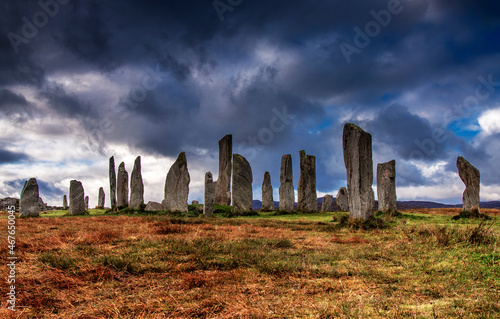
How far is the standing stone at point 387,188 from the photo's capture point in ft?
72.7

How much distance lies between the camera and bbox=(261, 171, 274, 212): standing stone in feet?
93.8

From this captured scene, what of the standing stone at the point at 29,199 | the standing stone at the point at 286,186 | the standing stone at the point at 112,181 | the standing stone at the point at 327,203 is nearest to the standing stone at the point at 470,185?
the standing stone at the point at 286,186

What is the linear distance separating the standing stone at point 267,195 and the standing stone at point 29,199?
16.9 m

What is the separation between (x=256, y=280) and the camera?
479 centimetres

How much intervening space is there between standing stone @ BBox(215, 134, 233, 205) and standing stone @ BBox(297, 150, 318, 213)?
635 cm

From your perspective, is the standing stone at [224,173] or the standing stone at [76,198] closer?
the standing stone at [76,198]

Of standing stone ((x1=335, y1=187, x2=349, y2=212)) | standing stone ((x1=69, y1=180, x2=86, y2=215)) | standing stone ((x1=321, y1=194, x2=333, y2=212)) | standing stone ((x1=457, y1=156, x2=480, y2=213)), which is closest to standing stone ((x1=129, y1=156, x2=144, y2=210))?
standing stone ((x1=69, y1=180, x2=86, y2=215))

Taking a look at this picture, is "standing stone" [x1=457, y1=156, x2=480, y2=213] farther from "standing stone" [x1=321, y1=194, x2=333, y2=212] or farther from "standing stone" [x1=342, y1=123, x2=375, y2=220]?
"standing stone" [x1=321, y1=194, x2=333, y2=212]

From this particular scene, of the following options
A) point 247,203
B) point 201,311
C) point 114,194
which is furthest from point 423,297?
point 114,194

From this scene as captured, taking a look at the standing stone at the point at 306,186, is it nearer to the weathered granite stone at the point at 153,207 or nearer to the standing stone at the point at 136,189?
the weathered granite stone at the point at 153,207

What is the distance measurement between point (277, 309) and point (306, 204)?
79.5ft

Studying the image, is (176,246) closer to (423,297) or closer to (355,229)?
(423,297)

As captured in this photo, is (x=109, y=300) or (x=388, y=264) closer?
(x=109, y=300)

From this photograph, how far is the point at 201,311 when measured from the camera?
11.6 ft
